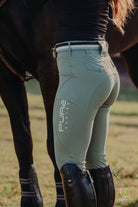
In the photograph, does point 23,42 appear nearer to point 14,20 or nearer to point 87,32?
point 14,20

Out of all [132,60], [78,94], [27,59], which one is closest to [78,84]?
[78,94]

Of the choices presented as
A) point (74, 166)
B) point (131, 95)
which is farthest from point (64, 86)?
point (131, 95)

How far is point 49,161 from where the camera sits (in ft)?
15.8

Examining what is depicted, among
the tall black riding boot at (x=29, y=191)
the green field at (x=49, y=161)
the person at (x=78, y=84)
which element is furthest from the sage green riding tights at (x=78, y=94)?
the tall black riding boot at (x=29, y=191)

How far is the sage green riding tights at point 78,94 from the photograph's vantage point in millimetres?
1737

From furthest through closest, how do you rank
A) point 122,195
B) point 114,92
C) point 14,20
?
1. point 122,195
2. point 14,20
3. point 114,92

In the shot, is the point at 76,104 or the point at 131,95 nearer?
the point at 76,104

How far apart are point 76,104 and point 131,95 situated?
12.7 m

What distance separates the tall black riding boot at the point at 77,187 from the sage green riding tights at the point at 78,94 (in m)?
0.03

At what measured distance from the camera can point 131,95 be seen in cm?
1424

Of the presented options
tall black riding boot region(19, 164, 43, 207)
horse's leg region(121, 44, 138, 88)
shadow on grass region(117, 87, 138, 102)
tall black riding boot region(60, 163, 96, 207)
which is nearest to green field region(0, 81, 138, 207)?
tall black riding boot region(19, 164, 43, 207)

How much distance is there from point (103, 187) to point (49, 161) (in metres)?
2.87

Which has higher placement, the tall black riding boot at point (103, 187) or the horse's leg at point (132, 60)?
the horse's leg at point (132, 60)

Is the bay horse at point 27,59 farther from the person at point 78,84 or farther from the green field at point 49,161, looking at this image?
the person at point 78,84
